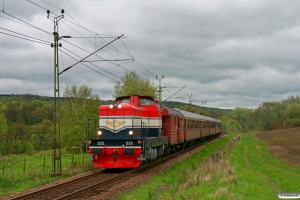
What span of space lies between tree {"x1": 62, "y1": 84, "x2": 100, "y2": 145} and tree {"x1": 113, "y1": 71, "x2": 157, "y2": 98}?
6.08 m

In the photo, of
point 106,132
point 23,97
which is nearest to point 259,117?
point 23,97

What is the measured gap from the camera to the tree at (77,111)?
48.5 metres

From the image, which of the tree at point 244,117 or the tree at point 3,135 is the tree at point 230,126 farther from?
the tree at point 3,135

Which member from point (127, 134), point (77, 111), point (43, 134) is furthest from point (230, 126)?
point (127, 134)

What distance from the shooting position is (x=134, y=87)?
47.1m

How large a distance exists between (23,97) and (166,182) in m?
139

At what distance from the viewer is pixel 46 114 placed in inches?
3681

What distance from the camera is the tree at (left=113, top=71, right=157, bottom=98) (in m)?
46.3

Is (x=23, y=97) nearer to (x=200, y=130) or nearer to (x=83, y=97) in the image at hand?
(x=83, y=97)

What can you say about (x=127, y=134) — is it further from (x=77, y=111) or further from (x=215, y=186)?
(x=77, y=111)

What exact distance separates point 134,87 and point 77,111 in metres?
11.6

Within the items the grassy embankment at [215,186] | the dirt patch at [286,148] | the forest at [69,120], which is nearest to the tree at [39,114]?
the forest at [69,120]

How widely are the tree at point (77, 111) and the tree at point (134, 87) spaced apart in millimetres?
6077

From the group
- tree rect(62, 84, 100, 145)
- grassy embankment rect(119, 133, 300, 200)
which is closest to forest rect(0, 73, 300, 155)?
tree rect(62, 84, 100, 145)
